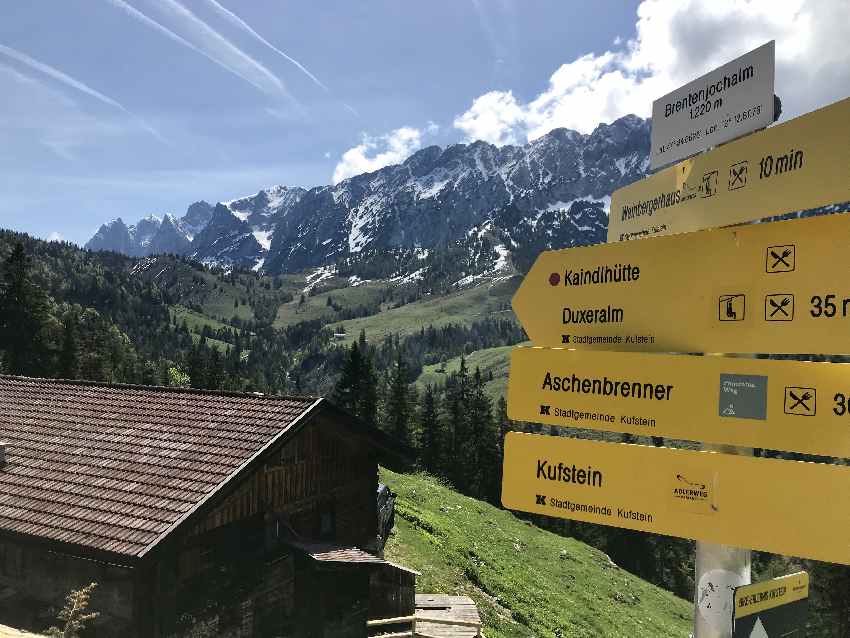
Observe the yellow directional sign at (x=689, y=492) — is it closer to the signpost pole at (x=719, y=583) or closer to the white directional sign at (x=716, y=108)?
the signpost pole at (x=719, y=583)

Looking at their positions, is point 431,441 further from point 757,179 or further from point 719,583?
point 757,179

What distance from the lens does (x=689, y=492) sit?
3680mm

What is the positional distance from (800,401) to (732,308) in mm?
691

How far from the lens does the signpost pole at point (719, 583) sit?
373 cm

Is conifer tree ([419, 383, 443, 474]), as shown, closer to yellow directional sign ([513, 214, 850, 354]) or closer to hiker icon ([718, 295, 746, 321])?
yellow directional sign ([513, 214, 850, 354])

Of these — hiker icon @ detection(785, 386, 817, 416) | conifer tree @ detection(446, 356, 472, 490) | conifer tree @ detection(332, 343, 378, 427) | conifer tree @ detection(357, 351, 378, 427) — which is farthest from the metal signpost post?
conifer tree @ detection(357, 351, 378, 427)

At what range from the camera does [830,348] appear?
3.35 metres

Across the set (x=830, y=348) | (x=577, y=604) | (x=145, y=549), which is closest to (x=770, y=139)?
(x=830, y=348)

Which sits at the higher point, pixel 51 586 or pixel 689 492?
pixel 689 492

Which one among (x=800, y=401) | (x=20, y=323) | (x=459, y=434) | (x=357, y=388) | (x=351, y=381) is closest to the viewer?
(x=800, y=401)

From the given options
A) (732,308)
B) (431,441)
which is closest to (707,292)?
(732,308)

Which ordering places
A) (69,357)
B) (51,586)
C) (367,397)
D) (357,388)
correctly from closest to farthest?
(51,586)
(357,388)
(69,357)
(367,397)

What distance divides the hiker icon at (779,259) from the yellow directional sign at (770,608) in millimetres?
1897

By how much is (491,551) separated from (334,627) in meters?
17.6
